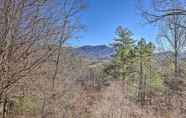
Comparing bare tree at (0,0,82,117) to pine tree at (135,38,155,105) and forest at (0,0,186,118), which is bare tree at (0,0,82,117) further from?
pine tree at (135,38,155,105)

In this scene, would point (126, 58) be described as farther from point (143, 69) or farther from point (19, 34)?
point (19, 34)

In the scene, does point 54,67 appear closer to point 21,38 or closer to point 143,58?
point 21,38

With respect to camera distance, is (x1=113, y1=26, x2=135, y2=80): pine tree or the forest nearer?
the forest

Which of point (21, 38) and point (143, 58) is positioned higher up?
point (143, 58)

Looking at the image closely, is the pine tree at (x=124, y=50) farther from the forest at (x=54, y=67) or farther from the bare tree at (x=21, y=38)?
the bare tree at (x=21, y=38)

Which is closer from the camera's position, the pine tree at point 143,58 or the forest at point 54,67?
the forest at point 54,67

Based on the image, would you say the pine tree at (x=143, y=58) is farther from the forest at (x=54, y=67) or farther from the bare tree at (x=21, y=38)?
the bare tree at (x=21, y=38)

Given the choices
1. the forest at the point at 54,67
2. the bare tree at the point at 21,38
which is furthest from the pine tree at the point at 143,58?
the bare tree at the point at 21,38

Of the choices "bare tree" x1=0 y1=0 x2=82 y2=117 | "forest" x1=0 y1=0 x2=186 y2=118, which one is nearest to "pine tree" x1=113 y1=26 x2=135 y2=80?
"forest" x1=0 y1=0 x2=186 y2=118

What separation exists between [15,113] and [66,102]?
12.8ft

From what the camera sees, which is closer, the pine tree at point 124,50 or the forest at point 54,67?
the forest at point 54,67

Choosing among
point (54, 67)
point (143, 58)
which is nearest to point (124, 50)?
point (143, 58)

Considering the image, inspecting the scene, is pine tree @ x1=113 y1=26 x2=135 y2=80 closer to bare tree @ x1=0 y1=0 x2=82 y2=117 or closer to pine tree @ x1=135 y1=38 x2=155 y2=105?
pine tree @ x1=135 y1=38 x2=155 y2=105

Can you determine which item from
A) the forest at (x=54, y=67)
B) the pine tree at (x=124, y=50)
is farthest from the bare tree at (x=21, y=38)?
the pine tree at (x=124, y=50)
